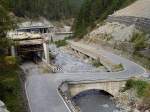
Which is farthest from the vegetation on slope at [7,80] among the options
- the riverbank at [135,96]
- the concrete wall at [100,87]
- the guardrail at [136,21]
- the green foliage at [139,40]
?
the guardrail at [136,21]

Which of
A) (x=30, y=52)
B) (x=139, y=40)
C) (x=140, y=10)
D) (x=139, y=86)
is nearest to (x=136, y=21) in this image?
(x=140, y=10)

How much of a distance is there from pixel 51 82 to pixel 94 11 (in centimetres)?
7977

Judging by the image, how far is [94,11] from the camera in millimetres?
120750

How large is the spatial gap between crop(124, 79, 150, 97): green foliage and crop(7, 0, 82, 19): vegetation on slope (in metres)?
115

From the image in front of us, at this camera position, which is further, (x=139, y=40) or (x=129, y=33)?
(x=129, y=33)

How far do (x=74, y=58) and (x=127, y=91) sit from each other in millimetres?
44034

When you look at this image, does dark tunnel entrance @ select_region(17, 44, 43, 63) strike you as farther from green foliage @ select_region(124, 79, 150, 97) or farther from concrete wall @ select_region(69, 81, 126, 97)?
green foliage @ select_region(124, 79, 150, 97)

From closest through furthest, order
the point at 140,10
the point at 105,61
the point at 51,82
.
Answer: the point at 51,82, the point at 105,61, the point at 140,10

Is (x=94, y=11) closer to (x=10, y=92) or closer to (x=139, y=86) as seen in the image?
(x=139, y=86)

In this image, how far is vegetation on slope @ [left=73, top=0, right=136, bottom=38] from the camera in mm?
113219

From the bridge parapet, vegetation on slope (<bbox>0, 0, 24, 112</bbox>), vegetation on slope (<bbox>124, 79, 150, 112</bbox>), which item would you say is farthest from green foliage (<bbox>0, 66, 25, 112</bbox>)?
the bridge parapet

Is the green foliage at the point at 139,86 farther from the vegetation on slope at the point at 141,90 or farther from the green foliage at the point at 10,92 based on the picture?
the green foliage at the point at 10,92

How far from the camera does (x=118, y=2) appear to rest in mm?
114562

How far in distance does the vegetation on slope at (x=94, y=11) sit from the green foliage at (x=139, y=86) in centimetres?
6825
